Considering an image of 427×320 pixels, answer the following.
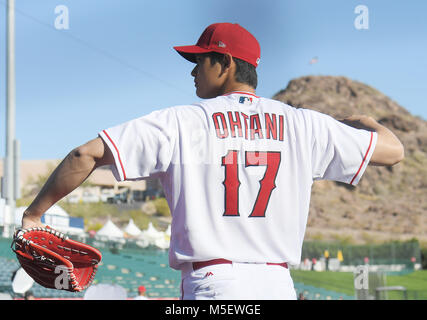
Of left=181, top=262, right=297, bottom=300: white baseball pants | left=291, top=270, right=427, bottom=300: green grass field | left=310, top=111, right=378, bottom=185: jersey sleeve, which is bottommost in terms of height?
left=291, top=270, right=427, bottom=300: green grass field

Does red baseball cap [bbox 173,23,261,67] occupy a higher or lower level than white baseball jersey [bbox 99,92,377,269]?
higher

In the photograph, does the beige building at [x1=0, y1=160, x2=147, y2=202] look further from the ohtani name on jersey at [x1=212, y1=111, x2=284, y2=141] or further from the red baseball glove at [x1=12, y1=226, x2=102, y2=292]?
the ohtani name on jersey at [x1=212, y1=111, x2=284, y2=141]

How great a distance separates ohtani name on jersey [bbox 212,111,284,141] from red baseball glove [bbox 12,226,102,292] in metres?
0.53

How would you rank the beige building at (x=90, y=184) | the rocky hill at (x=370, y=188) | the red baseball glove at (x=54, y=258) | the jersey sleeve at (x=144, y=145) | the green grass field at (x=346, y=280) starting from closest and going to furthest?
the jersey sleeve at (x=144, y=145), the red baseball glove at (x=54, y=258), the green grass field at (x=346, y=280), the beige building at (x=90, y=184), the rocky hill at (x=370, y=188)

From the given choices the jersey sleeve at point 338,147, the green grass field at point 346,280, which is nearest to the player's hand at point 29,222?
the jersey sleeve at point 338,147

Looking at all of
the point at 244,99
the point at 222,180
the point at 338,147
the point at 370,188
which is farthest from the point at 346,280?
the point at 370,188

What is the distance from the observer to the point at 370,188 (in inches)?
2879

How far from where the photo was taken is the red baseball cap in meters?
1.85

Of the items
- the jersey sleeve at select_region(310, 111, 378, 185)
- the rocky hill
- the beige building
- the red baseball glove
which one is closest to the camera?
the red baseball glove

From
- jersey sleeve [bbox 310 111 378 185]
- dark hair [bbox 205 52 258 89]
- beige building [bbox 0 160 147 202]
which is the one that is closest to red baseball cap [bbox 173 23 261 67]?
dark hair [bbox 205 52 258 89]

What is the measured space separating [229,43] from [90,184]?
43.4 metres

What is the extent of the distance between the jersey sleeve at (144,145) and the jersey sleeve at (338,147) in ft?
1.43

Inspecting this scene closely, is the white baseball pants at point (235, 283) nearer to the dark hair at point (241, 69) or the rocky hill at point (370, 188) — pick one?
the dark hair at point (241, 69)

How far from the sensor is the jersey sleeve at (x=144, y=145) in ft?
5.32
